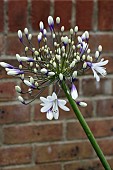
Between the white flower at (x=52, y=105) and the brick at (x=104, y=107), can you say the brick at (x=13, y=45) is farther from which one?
the white flower at (x=52, y=105)

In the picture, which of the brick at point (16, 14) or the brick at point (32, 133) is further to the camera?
the brick at point (32, 133)

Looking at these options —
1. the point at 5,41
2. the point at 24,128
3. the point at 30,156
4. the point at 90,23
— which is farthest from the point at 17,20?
the point at 30,156

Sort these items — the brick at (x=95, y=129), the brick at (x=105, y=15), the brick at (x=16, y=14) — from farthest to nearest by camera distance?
the brick at (x=95, y=129) → the brick at (x=105, y=15) → the brick at (x=16, y=14)

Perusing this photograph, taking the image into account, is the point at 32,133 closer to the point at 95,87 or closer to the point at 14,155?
the point at 14,155

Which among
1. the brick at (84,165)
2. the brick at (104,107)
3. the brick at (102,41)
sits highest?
the brick at (102,41)

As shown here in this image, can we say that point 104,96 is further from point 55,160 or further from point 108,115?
point 55,160

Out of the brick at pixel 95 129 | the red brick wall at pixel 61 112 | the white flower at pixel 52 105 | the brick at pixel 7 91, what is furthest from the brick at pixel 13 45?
the white flower at pixel 52 105

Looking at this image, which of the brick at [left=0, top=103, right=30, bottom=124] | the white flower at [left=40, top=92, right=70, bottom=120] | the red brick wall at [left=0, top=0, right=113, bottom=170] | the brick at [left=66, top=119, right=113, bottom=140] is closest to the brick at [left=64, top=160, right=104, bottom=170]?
the red brick wall at [left=0, top=0, right=113, bottom=170]

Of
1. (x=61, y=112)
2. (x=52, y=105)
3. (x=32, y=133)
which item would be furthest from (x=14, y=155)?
(x=52, y=105)

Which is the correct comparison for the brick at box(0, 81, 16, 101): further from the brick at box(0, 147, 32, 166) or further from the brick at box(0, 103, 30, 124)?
the brick at box(0, 147, 32, 166)
